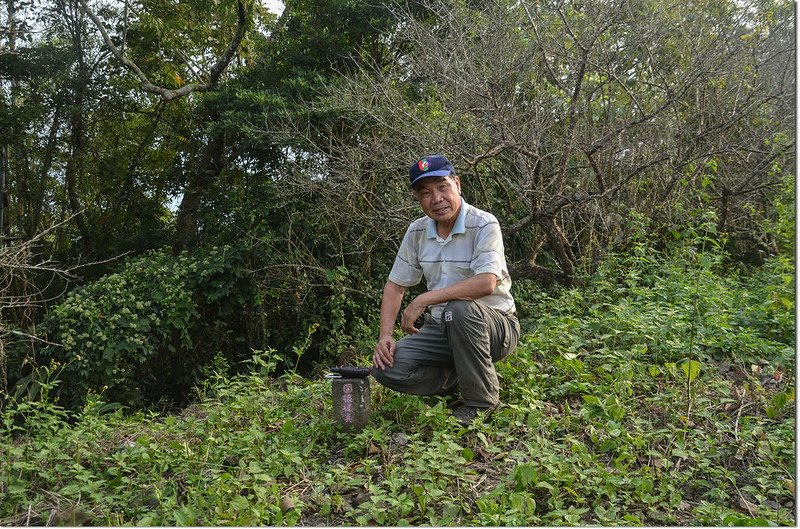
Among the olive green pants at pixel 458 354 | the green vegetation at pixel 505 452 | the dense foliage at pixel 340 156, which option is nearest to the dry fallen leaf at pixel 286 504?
the green vegetation at pixel 505 452

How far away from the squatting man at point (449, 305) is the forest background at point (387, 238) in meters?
0.24

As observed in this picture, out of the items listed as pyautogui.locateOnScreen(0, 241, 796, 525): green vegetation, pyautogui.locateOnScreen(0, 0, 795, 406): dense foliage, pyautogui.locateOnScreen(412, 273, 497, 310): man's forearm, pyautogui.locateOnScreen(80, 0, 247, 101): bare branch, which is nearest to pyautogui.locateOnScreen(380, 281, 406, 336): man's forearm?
pyautogui.locateOnScreen(412, 273, 497, 310): man's forearm

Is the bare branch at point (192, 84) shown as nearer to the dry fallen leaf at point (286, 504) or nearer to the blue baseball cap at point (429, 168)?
the blue baseball cap at point (429, 168)

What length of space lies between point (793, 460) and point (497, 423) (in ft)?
4.63

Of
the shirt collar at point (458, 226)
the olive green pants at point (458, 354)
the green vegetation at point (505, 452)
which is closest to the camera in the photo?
the green vegetation at point (505, 452)

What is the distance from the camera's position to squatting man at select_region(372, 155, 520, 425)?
12.6ft

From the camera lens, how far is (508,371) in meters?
4.54

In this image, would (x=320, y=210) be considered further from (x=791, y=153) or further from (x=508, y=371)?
(x=791, y=153)

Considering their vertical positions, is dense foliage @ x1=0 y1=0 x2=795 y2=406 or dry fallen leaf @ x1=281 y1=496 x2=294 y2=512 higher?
dense foliage @ x1=0 y1=0 x2=795 y2=406

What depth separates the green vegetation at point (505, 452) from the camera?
3119 millimetres

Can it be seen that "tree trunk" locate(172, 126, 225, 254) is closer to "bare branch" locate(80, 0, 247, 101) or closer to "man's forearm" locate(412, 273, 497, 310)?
"bare branch" locate(80, 0, 247, 101)

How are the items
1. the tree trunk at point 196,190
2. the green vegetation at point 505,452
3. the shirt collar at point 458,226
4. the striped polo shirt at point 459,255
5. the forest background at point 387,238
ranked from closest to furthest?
the green vegetation at point 505,452, the forest background at point 387,238, the striped polo shirt at point 459,255, the shirt collar at point 458,226, the tree trunk at point 196,190

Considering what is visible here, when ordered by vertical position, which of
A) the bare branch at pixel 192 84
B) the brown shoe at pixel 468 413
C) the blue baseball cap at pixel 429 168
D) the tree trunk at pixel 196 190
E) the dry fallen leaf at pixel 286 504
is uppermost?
the bare branch at pixel 192 84

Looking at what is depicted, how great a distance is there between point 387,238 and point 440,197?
11.8 ft
